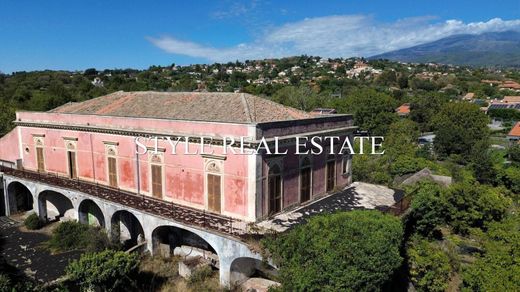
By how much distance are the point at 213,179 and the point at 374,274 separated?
7.97 m

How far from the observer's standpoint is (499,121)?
67.0m

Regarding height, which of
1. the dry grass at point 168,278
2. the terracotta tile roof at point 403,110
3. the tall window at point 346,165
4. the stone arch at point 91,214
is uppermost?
the tall window at point 346,165

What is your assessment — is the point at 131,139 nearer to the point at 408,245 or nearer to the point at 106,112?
the point at 106,112

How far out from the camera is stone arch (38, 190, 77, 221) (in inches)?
891

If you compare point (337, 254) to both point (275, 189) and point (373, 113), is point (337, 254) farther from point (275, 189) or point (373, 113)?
point (373, 113)

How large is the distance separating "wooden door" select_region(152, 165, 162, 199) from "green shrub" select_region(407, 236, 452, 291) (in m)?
11.9

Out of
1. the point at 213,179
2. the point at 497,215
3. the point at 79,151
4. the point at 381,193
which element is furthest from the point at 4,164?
the point at 497,215

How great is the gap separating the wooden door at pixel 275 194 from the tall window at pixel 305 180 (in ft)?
5.67

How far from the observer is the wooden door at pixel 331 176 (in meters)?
20.4

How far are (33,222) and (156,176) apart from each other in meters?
8.54

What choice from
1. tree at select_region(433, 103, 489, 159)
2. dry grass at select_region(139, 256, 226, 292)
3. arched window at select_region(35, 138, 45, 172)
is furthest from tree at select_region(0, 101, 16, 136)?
tree at select_region(433, 103, 489, 159)

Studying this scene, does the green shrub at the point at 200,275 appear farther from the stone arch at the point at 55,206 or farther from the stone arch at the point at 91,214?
Answer: the stone arch at the point at 55,206

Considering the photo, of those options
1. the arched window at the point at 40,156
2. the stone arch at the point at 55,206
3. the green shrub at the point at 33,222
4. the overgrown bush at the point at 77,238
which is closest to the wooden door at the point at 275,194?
the overgrown bush at the point at 77,238

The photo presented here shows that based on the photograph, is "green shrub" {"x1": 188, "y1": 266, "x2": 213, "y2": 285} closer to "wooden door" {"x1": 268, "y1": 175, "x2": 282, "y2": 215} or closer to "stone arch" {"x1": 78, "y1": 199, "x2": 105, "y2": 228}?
"wooden door" {"x1": 268, "y1": 175, "x2": 282, "y2": 215}
